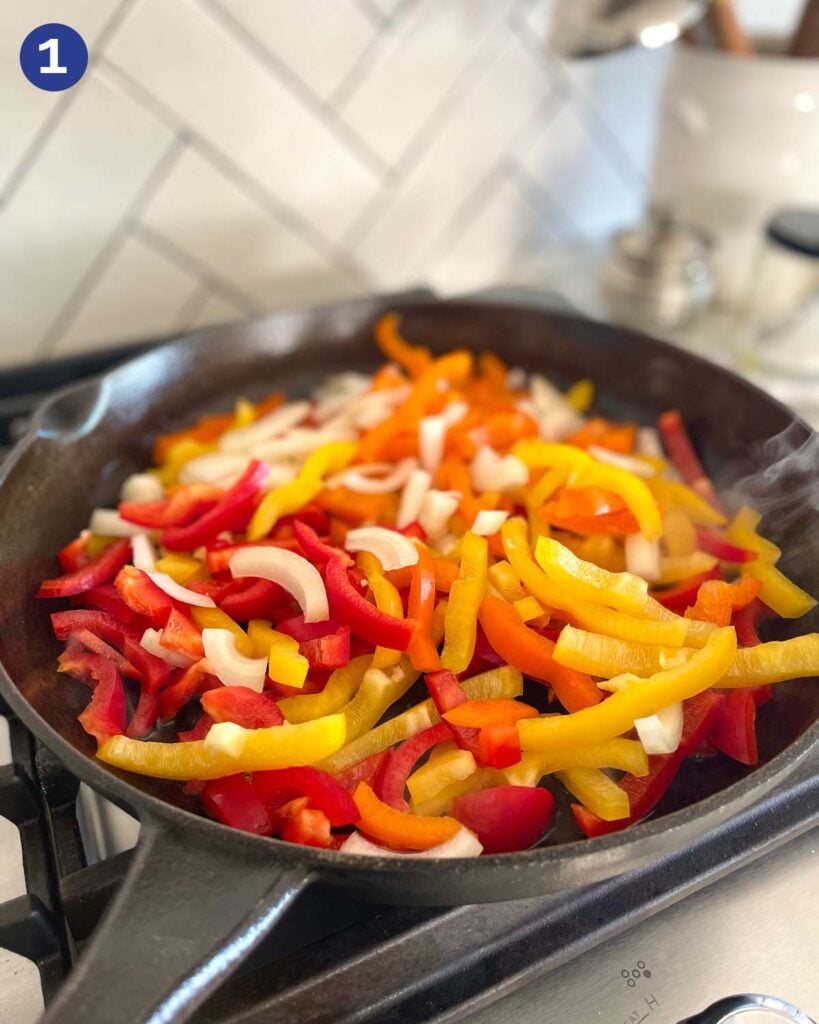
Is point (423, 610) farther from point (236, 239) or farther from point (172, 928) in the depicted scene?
point (236, 239)

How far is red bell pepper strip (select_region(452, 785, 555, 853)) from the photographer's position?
0.65m

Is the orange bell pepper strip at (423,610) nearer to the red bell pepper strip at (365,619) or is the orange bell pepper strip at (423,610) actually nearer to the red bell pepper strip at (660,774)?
the red bell pepper strip at (365,619)

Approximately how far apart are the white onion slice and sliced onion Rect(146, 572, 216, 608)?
0.18 ft

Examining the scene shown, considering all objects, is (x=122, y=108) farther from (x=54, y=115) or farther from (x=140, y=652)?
(x=140, y=652)

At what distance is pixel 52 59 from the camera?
3.44 feet

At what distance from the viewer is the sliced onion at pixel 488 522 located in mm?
873

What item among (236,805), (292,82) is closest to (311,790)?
(236,805)

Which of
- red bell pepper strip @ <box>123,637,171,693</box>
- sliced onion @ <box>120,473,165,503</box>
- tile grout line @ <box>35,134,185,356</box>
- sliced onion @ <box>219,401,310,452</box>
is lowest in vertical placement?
red bell pepper strip @ <box>123,637,171,693</box>

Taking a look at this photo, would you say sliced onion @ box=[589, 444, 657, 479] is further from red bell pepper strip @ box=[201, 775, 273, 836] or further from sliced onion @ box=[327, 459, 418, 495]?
red bell pepper strip @ box=[201, 775, 273, 836]

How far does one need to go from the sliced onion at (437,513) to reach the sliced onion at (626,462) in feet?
0.59

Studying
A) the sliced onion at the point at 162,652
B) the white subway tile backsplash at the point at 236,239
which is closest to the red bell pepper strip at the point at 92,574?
the sliced onion at the point at 162,652

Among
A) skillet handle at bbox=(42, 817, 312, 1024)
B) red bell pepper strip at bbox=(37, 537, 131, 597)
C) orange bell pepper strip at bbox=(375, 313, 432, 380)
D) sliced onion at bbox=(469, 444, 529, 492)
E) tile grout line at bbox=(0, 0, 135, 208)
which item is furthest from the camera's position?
orange bell pepper strip at bbox=(375, 313, 432, 380)

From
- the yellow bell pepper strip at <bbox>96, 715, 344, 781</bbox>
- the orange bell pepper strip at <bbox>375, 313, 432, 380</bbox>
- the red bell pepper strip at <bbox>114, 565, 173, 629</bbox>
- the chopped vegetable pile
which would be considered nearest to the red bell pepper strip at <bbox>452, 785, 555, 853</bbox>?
the chopped vegetable pile

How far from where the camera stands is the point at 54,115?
1.09 metres
